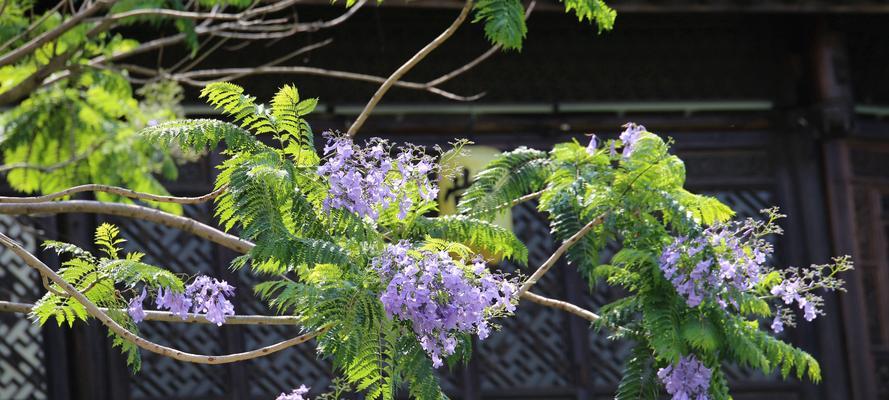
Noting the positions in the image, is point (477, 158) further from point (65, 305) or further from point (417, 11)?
point (65, 305)

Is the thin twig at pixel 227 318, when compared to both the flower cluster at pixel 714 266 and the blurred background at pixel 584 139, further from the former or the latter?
the blurred background at pixel 584 139

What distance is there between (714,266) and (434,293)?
3.92ft

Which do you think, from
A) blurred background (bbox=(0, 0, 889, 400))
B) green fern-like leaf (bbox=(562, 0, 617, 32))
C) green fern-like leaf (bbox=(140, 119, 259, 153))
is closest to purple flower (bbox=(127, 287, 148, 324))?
green fern-like leaf (bbox=(140, 119, 259, 153))

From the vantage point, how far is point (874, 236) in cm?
1011

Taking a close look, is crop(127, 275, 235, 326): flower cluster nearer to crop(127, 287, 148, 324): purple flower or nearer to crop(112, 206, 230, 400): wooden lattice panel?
crop(127, 287, 148, 324): purple flower

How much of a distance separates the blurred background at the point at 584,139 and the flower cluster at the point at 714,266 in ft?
13.9

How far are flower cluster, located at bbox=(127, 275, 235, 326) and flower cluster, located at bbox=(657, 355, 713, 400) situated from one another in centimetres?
159

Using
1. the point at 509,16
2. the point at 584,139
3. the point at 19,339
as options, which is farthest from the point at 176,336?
the point at 509,16

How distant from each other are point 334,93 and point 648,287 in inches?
185

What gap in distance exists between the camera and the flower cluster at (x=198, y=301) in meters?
4.64

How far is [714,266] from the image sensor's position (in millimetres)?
5004

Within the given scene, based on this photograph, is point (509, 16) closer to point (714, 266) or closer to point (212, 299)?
point (714, 266)

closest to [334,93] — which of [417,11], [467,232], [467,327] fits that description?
[417,11]

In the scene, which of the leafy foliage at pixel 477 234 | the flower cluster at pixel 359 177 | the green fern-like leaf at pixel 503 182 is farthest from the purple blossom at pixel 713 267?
the flower cluster at pixel 359 177
